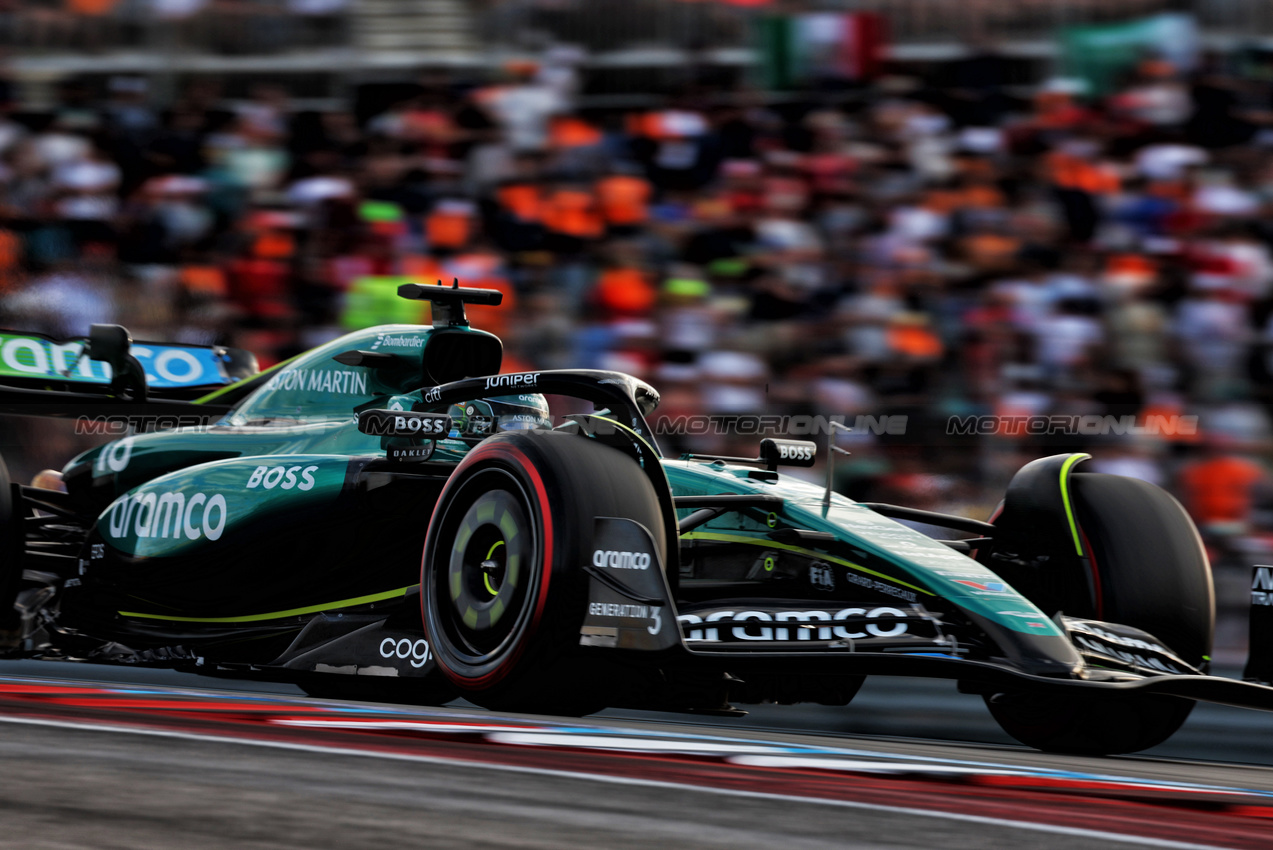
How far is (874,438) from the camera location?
8.53 meters

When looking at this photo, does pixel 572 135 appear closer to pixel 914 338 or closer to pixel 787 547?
pixel 914 338

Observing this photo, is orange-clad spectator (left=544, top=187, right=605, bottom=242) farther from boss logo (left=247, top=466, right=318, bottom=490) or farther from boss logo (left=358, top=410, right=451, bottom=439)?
boss logo (left=358, top=410, right=451, bottom=439)

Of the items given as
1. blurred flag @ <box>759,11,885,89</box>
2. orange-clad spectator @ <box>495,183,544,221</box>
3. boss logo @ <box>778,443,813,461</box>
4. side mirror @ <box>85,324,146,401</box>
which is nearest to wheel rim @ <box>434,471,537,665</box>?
boss logo @ <box>778,443,813,461</box>

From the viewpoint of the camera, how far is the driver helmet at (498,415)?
6148 millimetres

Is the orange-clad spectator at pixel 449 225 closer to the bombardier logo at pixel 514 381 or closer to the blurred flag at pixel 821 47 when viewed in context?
the blurred flag at pixel 821 47

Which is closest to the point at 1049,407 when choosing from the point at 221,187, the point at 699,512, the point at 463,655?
the point at 699,512

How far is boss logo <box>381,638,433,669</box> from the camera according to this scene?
213 inches

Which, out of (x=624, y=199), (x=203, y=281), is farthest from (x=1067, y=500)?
(x=203, y=281)

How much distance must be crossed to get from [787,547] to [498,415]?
1.49m

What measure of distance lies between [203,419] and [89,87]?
5.90 metres

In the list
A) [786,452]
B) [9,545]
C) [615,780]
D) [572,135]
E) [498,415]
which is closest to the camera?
[615,780]

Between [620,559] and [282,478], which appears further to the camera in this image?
[282,478]

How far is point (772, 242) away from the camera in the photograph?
33.8 ft

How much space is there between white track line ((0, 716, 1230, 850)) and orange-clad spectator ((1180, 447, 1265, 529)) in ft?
17.8
